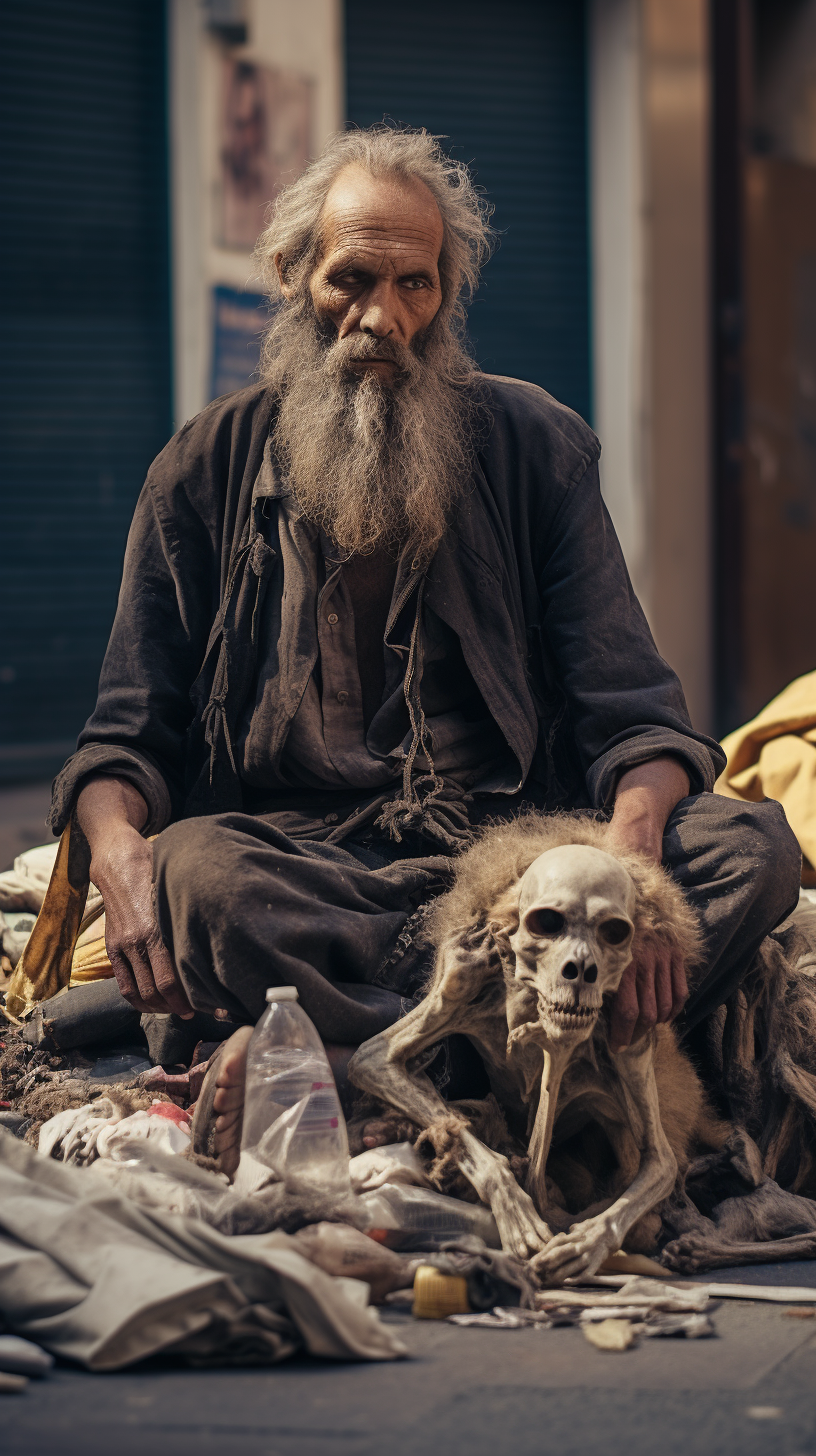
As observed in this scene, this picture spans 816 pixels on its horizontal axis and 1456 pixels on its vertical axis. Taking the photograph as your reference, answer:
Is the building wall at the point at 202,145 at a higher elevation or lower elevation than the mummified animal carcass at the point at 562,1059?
higher

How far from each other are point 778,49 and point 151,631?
8666mm

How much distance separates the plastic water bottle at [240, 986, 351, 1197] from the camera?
300 cm

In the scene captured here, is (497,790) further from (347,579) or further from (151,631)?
(151,631)

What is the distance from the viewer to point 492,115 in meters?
10.0

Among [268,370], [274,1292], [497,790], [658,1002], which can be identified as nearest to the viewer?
[274,1292]

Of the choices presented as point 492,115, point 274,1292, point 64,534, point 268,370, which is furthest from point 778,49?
point 274,1292

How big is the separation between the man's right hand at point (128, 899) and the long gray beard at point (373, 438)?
0.76m

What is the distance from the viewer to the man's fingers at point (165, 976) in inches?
130

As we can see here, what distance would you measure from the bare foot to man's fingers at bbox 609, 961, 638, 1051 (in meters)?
0.65

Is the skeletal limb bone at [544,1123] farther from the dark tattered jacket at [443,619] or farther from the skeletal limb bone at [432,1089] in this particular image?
the dark tattered jacket at [443,619]

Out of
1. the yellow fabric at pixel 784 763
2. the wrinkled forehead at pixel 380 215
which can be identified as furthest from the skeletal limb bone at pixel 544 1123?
the wrinkled forehead at pixel 380 215

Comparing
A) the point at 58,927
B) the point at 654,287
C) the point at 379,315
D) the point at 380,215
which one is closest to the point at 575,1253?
the point at 58,927

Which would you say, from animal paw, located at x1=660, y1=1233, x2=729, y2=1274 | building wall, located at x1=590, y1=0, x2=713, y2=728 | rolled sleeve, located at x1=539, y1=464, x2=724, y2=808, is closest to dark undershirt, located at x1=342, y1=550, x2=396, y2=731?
rolled sleeve, located at x1=539, y1=464, x2=724, y2=808

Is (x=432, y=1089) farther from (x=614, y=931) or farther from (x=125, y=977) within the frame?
(x=125, y=977)
